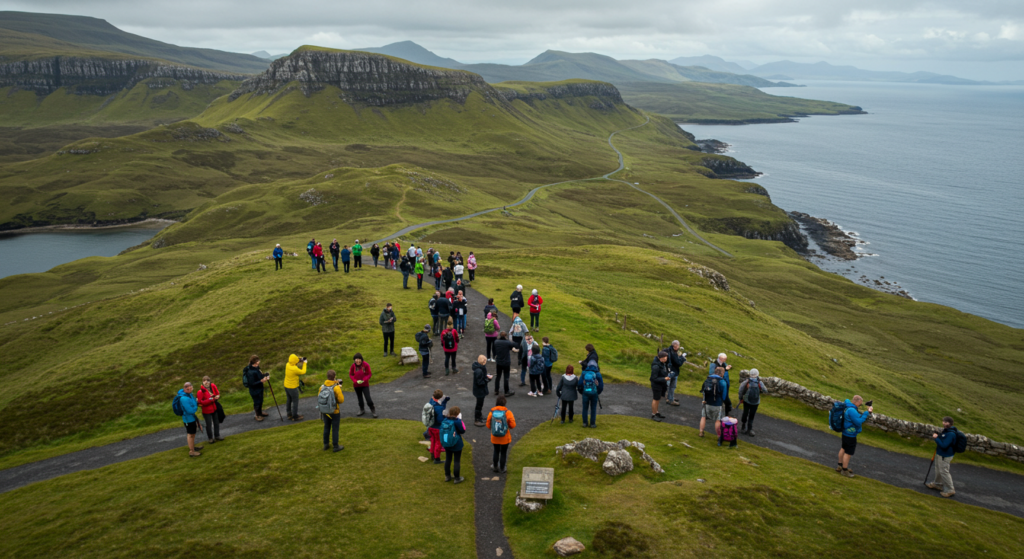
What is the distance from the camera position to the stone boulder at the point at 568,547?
14.0 m

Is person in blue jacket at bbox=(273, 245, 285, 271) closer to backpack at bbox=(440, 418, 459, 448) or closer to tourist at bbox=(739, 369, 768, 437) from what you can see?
backpack at bbox=(440, 418, 459, 448)

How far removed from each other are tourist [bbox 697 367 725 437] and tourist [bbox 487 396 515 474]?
8.84 meters

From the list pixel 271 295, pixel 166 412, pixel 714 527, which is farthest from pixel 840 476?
pixel 271 295

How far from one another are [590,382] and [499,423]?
4983 millimetres

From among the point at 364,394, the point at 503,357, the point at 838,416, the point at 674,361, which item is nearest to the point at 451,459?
the point at 503,357

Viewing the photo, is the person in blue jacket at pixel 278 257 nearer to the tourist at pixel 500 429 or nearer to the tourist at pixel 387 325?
the tourist at pixel 387 325

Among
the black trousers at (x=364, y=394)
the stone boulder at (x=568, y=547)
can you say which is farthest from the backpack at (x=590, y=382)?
the black trousers at (x=364, y=394)

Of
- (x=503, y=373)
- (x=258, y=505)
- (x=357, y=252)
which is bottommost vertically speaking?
(x=258, y=505)

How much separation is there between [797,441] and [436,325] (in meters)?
20.2

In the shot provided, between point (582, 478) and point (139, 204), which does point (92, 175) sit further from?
point (582, 478)

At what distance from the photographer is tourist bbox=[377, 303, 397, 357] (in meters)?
28.0

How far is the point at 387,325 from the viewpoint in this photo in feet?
93.5

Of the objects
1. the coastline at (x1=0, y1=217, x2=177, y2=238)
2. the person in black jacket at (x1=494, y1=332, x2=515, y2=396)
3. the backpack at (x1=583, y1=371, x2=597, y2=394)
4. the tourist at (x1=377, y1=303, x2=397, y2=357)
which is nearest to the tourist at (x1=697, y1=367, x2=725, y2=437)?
the backpack at (x1=583, y1=371, x2=597, y2=394)

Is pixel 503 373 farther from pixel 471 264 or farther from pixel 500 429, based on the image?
pixel 471 264
